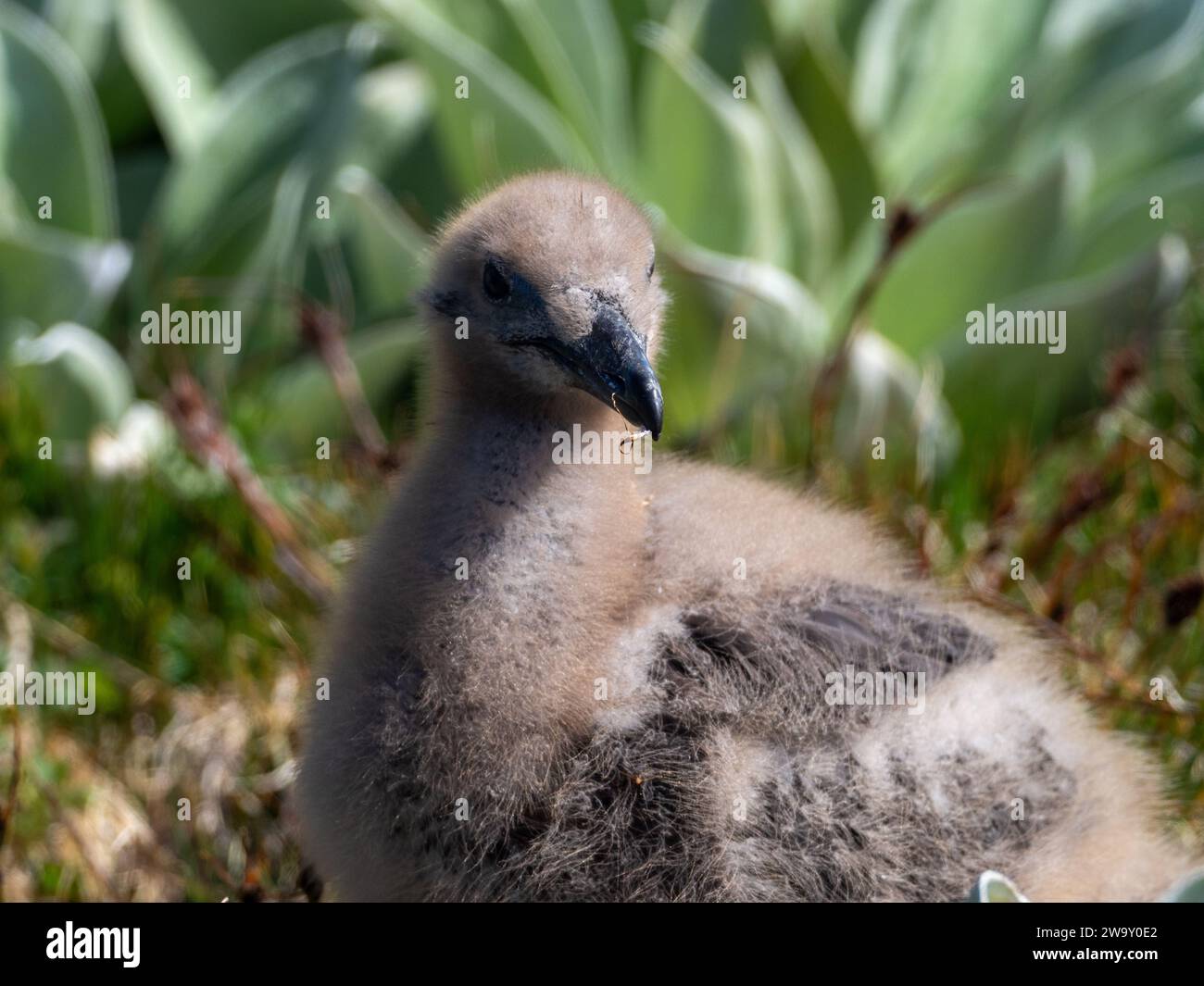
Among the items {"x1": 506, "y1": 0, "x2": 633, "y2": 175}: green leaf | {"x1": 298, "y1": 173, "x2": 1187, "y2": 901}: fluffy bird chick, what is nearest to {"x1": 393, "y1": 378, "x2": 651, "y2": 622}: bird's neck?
{"x1": 298, "y1": 173, "x2": 1187, "y2": 901}: fluffy bird chick

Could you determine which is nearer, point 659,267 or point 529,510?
point 529,510

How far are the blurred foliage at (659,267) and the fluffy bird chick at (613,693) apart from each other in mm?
860


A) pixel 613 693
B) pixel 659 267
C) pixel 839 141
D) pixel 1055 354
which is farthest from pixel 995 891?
pixel 839 141

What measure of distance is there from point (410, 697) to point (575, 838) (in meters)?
0.32

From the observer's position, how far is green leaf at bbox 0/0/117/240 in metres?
4.16

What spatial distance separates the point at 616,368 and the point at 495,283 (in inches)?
10.9

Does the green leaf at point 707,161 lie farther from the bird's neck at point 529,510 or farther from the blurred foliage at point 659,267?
the bird's neck at point 529,510

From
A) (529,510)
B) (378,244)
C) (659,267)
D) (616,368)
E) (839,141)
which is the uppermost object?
(839,141)

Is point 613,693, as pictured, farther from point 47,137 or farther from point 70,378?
point 47,137

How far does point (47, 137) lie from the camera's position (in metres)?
4.21

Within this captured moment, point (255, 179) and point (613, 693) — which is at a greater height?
point (255, 179)

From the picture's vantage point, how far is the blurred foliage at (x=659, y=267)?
3.62 meters

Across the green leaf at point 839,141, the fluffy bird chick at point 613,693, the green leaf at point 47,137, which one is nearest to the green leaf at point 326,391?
the green leaf at point 47,137

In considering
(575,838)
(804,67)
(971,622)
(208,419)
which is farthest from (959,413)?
(575,838)
